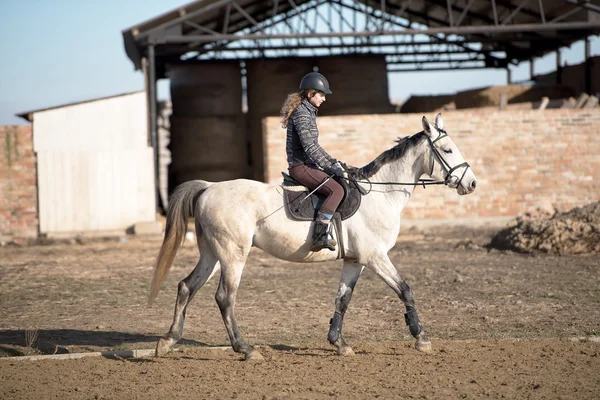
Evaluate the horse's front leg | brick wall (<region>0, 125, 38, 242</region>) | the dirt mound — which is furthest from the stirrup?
brick wall (<region>0, 125, 38, 242</region>)

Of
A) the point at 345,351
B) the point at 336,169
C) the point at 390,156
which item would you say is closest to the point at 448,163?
the point at 390,156

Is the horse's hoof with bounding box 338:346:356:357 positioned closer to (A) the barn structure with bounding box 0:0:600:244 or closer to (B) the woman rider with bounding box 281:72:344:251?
(B) the woman rider with bounding box 281:72:344:251

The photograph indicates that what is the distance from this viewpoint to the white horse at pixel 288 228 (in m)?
7.03

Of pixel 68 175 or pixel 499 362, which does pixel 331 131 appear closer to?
pixel 68 175

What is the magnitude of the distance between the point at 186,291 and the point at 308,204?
1.48 m

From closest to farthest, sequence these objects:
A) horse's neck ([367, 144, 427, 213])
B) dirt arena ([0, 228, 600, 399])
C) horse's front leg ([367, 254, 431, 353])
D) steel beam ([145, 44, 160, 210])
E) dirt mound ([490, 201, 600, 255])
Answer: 1. dirt arena ([0, 228, 600, 399])
2. horse's front leg ([367, 254, 431, 353])
3. horse's neck ([367, 144, 427, 213])
4. dirt mound ([490, 201, 600, 255])
5. steel beam ([145, 44, 160, 210])

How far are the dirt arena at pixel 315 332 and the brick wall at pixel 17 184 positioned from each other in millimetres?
4441

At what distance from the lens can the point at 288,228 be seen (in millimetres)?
7098

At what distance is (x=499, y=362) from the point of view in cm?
656

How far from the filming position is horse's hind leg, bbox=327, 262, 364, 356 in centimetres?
702

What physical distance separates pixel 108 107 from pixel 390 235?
1348cm

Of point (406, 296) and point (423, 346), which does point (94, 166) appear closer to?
point (406, 296)

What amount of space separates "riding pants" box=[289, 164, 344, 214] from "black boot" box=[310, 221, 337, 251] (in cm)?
14

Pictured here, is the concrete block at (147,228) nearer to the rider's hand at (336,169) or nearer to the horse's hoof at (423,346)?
the rider's hand at (336,169)
